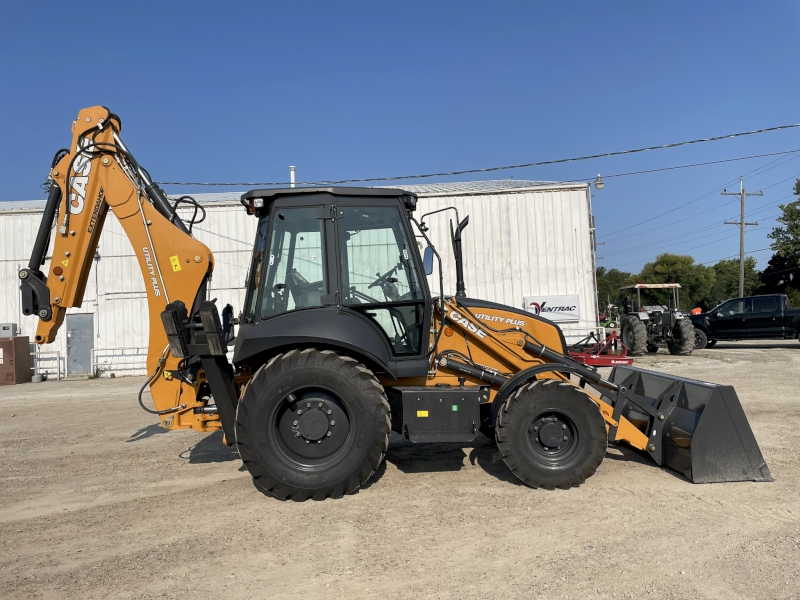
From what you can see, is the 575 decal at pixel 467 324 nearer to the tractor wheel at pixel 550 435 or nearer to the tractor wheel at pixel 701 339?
the tractor wheel at pixel 550 435

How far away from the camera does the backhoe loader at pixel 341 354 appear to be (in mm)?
4578

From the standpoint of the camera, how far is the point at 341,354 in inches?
188

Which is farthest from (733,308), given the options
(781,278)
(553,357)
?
(781,278)

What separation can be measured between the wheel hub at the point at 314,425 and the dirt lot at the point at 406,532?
539 mm

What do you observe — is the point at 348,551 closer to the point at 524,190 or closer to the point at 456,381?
the point at 456,381

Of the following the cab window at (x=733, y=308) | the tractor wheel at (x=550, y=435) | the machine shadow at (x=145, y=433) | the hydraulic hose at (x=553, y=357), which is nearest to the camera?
the tractor wheel at (x=550, y=435)

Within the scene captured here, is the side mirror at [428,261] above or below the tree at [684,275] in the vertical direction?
below

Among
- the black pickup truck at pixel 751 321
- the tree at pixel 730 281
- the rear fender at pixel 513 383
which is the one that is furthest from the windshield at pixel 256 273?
the tree at pixel 730 281

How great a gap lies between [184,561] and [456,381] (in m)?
2.63

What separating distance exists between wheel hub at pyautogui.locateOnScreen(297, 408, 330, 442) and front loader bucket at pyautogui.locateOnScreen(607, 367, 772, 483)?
258 centimetres

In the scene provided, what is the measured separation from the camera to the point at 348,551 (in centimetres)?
366

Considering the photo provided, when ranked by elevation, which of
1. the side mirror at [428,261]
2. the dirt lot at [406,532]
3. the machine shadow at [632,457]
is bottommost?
the dirt lot at [406,532]

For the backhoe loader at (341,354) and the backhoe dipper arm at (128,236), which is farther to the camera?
the backhoe dipper arm at (128,236)

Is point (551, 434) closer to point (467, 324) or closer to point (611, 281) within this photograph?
point (467, 324)
